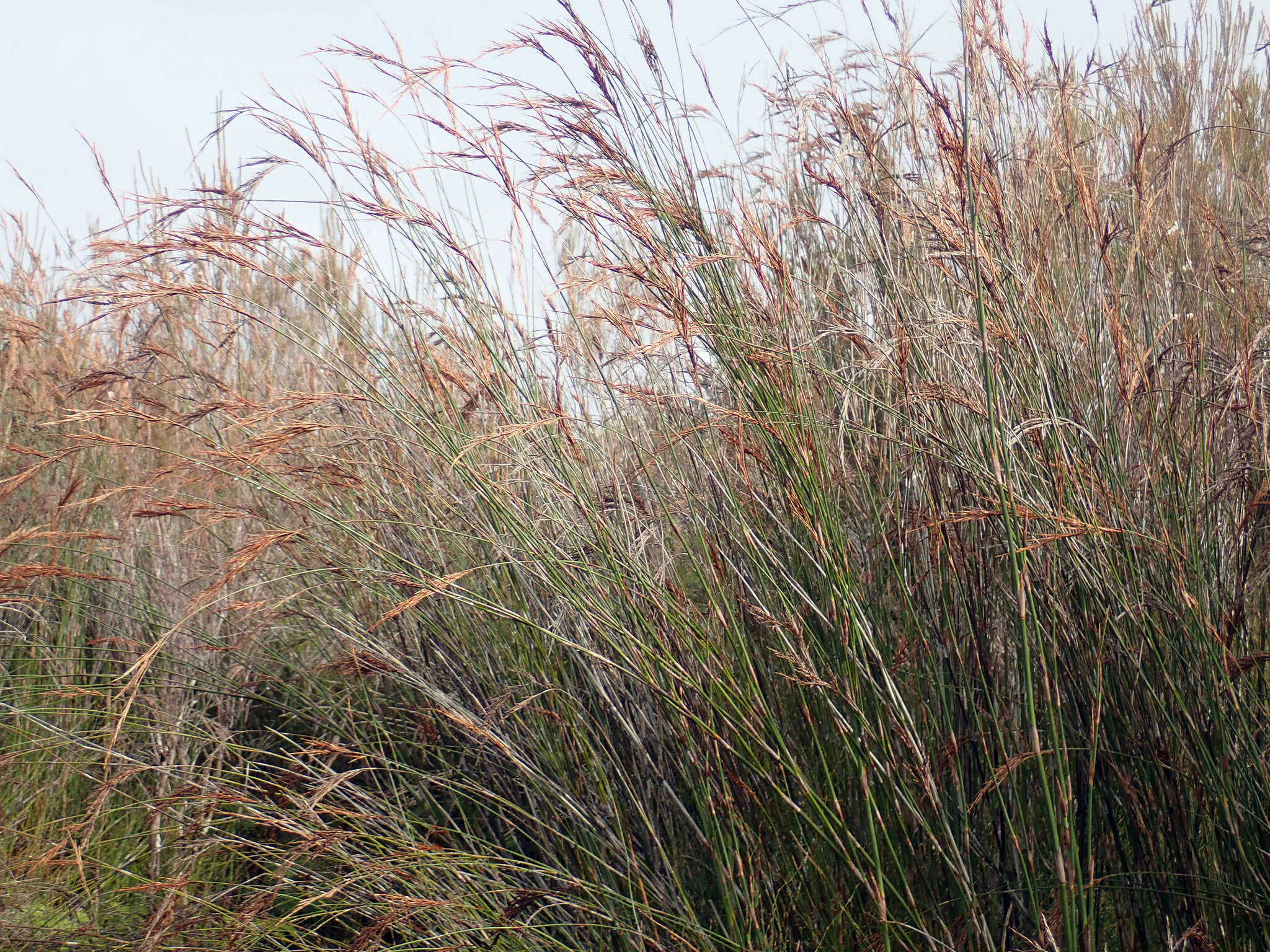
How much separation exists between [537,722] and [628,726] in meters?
0.21

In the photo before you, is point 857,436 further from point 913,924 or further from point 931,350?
point 913,924

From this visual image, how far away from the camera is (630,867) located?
1.61 m

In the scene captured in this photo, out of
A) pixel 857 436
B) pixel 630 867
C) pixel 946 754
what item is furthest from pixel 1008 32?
pixel 630 867

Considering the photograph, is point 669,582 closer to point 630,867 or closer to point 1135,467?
point 630,867

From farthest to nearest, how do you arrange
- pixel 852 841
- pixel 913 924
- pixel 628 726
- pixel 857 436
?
pixel 857 436 < pixel 628 726 < pixel 913 924 < pixel 852 841

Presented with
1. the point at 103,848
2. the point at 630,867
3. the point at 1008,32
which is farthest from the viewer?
the point at 103,848

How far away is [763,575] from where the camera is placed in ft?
5.49

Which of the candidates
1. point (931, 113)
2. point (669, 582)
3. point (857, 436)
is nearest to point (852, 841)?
point (669, 582)

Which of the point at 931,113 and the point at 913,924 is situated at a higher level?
the point at 931,113

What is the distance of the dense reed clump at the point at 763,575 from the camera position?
147 cm

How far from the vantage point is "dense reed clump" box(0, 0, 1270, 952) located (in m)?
1.47

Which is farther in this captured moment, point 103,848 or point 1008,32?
point 103,848

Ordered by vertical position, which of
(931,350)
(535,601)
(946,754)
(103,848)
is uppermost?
(931,350)

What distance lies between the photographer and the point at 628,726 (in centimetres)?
172
